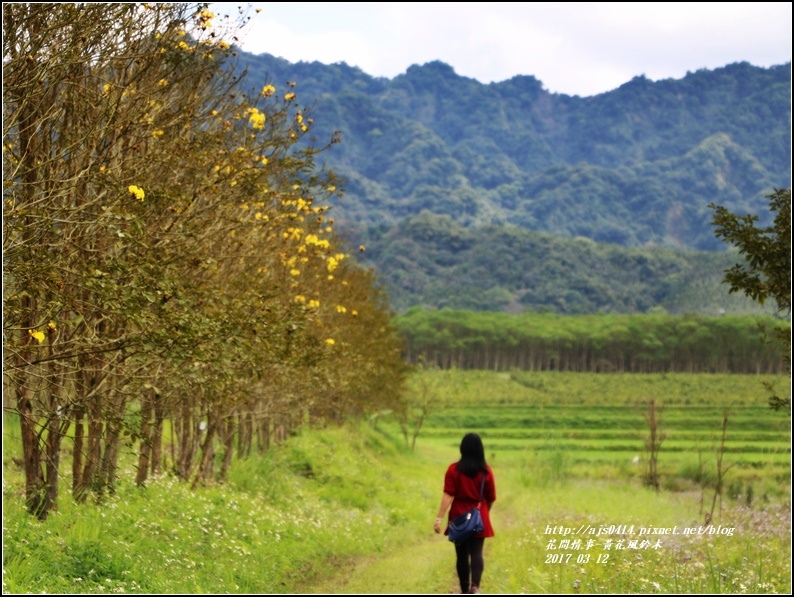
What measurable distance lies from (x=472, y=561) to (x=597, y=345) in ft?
384

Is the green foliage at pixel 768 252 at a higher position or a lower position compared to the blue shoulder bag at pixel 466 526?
higher

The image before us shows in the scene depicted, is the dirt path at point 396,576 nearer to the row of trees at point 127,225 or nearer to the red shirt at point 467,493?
the red shirt at point 467,493

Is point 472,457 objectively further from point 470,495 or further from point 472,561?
point 472,561

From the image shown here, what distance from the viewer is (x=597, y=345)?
4877 inches

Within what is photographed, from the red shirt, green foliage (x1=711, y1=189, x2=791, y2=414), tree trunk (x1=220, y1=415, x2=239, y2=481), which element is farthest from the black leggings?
tree trunk (x1=220, y1=415, x2=239, y2=481)

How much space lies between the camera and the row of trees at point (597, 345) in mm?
115562

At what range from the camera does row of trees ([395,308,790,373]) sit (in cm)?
11556

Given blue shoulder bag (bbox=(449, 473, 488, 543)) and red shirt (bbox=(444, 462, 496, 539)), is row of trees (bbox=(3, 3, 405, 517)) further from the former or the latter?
blue shoulder bag (bbox=(449, 473, 488, 543))

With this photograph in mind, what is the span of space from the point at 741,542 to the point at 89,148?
10.8m

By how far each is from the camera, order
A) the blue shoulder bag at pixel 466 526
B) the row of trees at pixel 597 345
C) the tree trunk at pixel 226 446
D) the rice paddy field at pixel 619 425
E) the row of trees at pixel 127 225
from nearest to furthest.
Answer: the row of trees at pixel 127 225, the blue shoulder bag at pixel 466 526, the tree trunk at pixel 226 446, the rice paddy field at pixel 619 425, the row of trees at pixel 597 345

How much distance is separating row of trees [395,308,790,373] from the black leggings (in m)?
105

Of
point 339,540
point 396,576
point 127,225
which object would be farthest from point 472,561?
point 339,540

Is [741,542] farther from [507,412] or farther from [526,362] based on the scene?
[526,362]

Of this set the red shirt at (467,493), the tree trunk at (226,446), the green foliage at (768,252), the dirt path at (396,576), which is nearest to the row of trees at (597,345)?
the tree trunk at (226,446)
